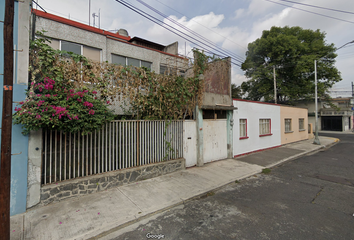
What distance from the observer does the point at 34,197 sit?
416 cm

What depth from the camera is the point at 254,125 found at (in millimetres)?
11305

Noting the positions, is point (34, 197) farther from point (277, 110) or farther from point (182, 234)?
point (277, 110)

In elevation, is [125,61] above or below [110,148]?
above

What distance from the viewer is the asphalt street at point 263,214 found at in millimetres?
3361

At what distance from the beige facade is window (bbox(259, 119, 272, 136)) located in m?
2.12

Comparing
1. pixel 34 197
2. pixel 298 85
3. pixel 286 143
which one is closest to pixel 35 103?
pixel 34 197

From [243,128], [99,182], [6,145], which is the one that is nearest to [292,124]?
[243,128]

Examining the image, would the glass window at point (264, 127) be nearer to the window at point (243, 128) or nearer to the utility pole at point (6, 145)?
the window at point (243, 128)

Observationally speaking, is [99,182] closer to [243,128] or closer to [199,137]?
[199,137]

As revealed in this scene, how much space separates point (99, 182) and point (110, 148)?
108 centimetres

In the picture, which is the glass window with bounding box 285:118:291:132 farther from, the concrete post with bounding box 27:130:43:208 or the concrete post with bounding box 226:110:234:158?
the concrete post with bounding box 27:130:43:208

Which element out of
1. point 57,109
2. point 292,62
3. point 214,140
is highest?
point 292,62

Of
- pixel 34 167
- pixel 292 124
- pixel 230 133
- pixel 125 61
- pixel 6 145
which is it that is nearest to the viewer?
pixel 6 145

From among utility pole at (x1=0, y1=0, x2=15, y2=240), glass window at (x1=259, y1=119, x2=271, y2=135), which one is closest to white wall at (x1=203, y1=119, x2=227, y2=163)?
glass window at (x1=259, y1=119, x2=271, y2=135)
